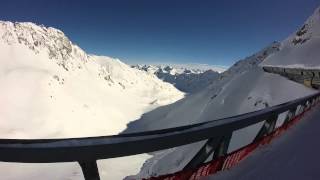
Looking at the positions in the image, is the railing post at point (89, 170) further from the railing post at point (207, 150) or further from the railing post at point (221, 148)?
the railing post at point (221, 148)

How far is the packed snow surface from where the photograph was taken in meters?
4.68

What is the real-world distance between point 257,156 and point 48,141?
392 centimetres

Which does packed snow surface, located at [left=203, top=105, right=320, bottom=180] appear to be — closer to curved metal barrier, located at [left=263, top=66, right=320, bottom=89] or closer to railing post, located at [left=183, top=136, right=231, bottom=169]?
railing post, located at [left=183, top=136, right=231, bottom=169]

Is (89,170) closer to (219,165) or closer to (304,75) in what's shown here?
(219,165)

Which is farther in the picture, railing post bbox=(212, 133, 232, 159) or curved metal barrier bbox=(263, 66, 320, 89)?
curved metal barrier bbox=(263, 66, 320, 89)

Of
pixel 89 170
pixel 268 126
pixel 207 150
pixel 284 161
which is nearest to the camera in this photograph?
pixel 89 170

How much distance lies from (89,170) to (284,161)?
140 inches

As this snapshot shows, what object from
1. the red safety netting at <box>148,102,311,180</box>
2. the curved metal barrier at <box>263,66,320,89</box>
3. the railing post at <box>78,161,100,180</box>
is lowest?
the red safety netting at <box>148,102,311,180</box>

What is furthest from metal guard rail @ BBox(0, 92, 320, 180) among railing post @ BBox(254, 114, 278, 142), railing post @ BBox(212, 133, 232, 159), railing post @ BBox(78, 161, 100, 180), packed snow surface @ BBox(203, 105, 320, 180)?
railing post @ BBox(254, 114, 278, 142)

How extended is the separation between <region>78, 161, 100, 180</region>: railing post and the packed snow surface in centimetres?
191

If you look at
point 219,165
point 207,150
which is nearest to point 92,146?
point 207,150

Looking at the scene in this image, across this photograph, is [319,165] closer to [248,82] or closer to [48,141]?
[48,141]

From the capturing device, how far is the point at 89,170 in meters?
2.89

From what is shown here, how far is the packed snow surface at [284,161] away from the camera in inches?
184
